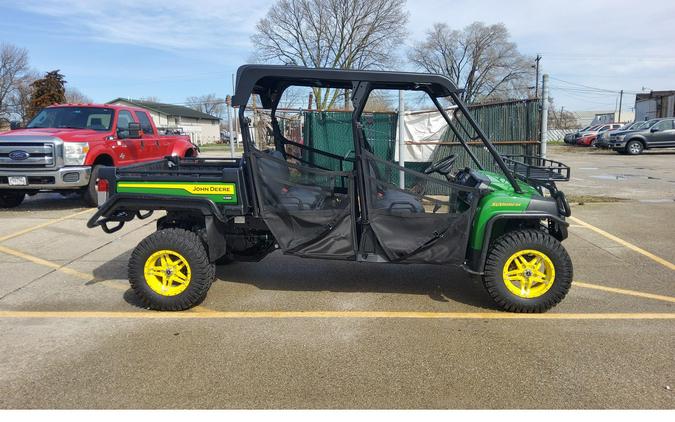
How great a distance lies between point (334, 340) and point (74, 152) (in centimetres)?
760

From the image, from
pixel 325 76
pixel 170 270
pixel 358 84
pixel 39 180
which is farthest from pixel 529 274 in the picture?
pixel 39 180

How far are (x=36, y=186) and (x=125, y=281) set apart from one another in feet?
16.8

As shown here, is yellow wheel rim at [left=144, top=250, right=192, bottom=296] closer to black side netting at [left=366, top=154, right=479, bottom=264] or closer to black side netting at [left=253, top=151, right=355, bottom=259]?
black side netting at [left=253, top=151, right=355, bottom=259]

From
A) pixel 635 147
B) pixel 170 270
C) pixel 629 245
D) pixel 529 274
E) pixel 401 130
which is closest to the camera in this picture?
pixel 529 274

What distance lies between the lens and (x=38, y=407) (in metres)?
2.93

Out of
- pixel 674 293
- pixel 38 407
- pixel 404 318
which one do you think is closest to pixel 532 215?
pixel 404 318

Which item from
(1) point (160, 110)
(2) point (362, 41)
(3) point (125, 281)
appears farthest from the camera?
(1) point (160, 110)

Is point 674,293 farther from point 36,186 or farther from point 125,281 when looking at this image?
point 36,186

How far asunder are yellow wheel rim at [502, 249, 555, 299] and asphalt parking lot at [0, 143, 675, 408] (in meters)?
0.24

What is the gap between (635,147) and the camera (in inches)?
987

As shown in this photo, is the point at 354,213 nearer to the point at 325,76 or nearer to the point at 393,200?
the point at 393,200

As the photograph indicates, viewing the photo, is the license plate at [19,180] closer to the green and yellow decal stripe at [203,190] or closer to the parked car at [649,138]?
the green and yellow decal stripe at [203,190]

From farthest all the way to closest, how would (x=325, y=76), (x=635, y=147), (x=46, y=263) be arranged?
(x=635, y=147) < (x=46, y=263) < (x=325, y=76)

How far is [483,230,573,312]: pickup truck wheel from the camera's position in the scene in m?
4.27
